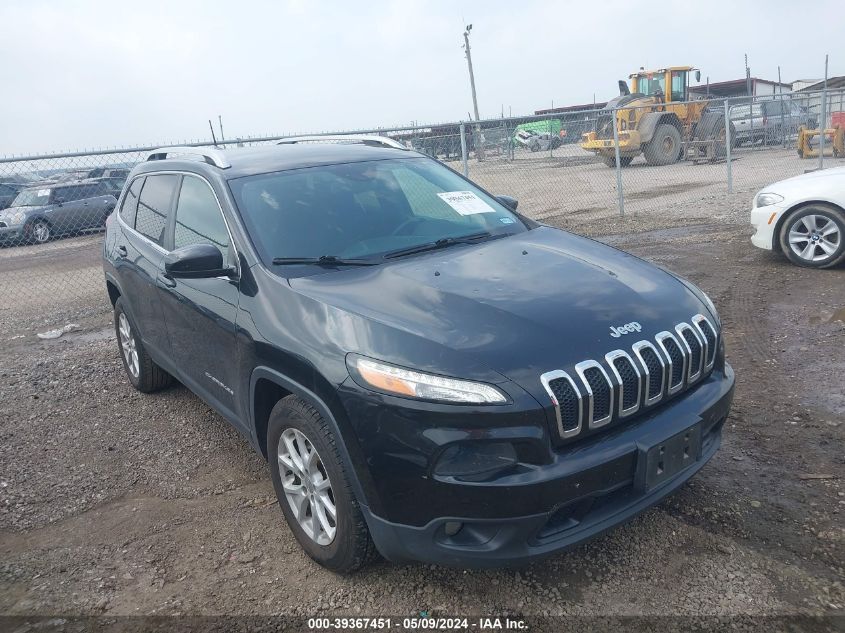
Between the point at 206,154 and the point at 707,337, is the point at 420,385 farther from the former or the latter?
the point at 206,154

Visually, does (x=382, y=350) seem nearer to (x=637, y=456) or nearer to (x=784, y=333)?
(x=637, y=456)

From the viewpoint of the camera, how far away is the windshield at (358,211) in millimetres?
3307

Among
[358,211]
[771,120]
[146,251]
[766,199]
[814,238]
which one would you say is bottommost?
[814,238]

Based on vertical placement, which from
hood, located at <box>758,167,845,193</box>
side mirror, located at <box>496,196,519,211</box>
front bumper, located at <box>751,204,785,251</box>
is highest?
side mirror, located at <box>496,196,519,211</box>

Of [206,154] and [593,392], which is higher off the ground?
[206,154]

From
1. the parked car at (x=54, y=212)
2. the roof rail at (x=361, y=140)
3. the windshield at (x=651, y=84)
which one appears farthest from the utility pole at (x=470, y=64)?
the roof rail at (x=361, y=140)

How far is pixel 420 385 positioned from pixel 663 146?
20646mm

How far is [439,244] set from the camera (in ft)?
11.3

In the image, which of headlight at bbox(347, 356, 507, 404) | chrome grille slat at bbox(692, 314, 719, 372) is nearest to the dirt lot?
chrome grille slat at bbox(692, 314, 719, 372)

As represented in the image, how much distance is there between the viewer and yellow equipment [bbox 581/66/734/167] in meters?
Result: 20.2

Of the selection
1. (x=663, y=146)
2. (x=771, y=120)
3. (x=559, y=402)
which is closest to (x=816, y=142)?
(x=771, y=120)

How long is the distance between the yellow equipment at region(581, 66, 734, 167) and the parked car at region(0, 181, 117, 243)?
42.2 ft

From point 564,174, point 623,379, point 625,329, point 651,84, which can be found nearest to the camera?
point 623,379

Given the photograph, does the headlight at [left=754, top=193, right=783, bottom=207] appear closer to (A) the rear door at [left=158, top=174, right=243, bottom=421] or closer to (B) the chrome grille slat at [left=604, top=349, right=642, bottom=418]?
(B) the chrome grille slat at [left=604, top=349, right=642, bottom=418]
